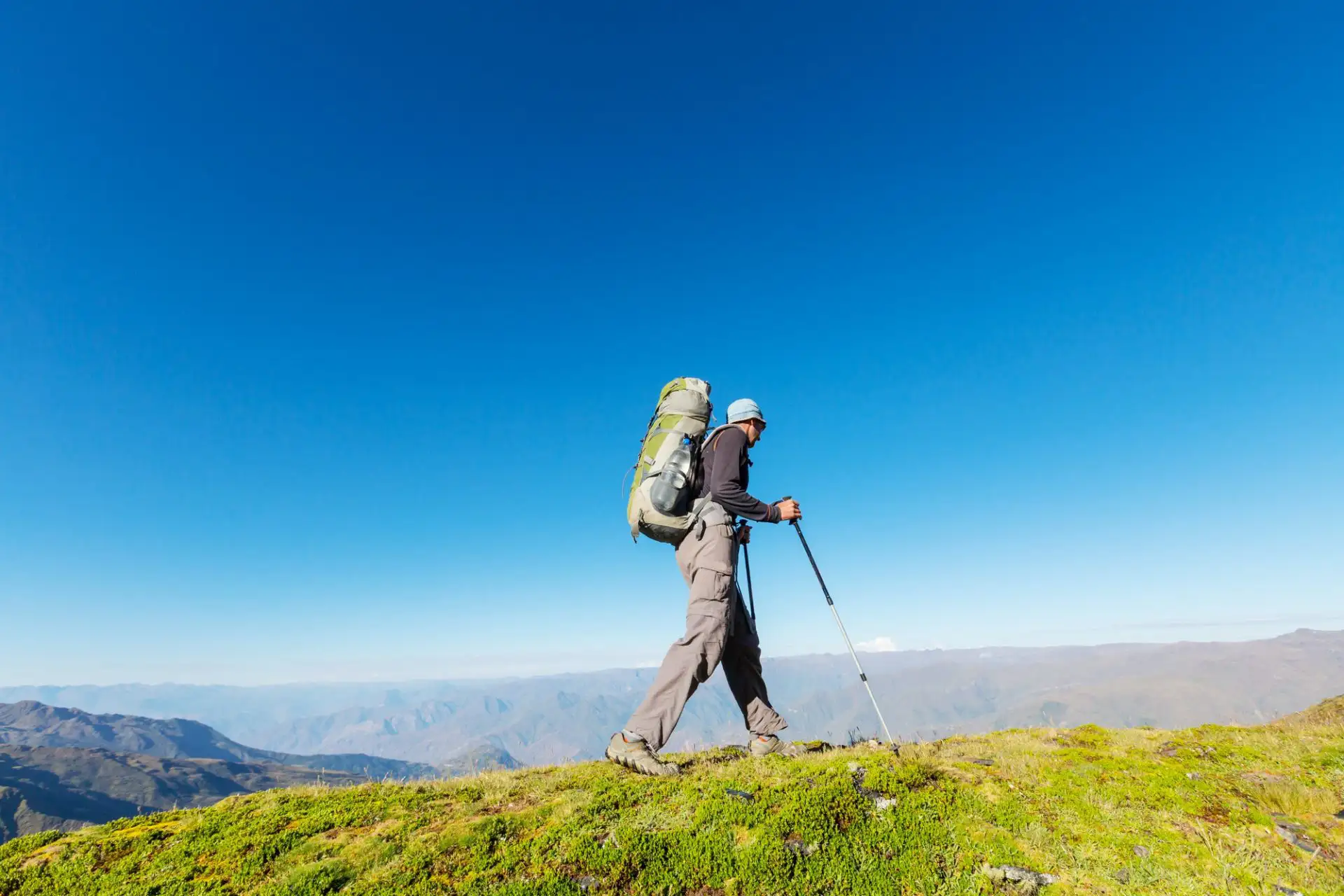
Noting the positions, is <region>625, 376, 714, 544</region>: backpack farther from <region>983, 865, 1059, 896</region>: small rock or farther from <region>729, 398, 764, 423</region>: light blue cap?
<region>983, 865, 1059, 896</region>: small rock

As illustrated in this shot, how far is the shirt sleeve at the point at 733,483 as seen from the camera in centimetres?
802

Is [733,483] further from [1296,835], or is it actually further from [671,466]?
[1296,835]

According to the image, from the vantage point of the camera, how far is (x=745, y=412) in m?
8.93

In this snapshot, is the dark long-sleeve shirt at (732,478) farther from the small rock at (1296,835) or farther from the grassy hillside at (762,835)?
the small rock at (1296,835)

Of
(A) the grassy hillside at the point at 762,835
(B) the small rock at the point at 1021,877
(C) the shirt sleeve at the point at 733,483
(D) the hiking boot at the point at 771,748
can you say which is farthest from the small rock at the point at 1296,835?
(C) the shirt sleeve at the point at 733,483

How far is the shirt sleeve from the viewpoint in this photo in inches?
316

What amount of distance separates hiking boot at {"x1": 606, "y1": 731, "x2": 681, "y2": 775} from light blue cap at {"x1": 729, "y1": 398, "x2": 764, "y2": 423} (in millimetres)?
4639

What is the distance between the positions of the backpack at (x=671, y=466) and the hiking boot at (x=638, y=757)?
269 cm

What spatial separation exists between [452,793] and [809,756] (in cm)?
435

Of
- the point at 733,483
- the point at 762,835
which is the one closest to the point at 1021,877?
the point at 762,835

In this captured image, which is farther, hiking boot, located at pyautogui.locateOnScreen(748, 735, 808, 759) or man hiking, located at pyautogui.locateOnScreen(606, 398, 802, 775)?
hiking boot, located at pyautogui.locateOnScreen(748, 735, 808, 759)

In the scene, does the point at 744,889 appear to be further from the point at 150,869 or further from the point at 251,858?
the point at 150,869

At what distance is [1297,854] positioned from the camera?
4.91m

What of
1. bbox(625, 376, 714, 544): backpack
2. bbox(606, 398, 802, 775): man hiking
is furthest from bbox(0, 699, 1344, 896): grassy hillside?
bbox(625, 376, 714, 544): backpack
